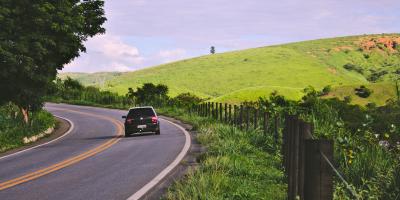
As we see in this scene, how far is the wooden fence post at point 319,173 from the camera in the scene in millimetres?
5211

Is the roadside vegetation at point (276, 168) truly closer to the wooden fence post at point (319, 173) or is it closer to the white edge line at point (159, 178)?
the wooden fence post at point (319, 173)

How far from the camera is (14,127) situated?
27.4 metres

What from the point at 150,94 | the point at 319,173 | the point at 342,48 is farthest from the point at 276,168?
the point at 342,48

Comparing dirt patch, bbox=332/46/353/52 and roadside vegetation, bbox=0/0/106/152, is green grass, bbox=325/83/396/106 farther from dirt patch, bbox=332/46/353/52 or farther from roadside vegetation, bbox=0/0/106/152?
dirt patch, bbox=332/46/353/52

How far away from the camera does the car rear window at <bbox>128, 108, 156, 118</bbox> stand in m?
28.5

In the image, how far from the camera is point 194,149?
18656 millimetres

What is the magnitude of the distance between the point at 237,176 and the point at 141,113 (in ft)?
58.3

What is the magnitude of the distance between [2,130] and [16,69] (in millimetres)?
3766

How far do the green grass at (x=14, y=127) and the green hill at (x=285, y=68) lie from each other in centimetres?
8200

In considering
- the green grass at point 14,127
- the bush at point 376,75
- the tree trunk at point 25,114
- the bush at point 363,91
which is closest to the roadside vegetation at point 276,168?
the green grass at point 14,127

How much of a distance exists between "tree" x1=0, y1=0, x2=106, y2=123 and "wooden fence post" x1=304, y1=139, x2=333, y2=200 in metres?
19.5

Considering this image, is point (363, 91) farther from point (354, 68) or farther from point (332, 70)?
point (354, 68)

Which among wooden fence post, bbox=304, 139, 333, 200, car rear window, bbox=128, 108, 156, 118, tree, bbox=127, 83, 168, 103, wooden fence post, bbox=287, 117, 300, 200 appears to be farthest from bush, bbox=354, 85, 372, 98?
wooden fence post, bbox=304, 139, 333, 200

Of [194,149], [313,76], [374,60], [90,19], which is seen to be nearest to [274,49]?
[374,60]
